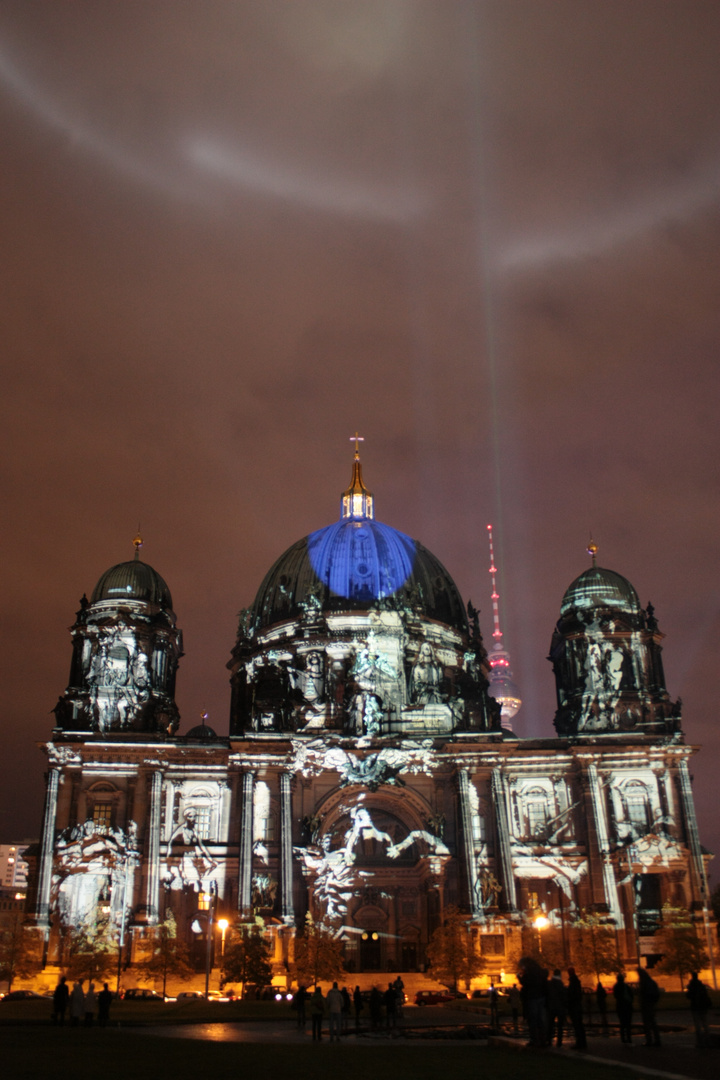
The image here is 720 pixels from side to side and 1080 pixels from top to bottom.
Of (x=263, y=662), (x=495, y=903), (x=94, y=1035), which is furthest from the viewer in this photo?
(x=263, y=662)

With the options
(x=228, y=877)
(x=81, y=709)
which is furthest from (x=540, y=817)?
(x=81, y=709)

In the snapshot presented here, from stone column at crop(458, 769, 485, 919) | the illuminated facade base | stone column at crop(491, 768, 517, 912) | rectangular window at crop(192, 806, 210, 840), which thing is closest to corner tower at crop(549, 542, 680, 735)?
the illuminated facade base

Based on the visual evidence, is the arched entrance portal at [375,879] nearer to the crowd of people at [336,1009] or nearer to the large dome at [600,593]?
the large dome at [600,593]

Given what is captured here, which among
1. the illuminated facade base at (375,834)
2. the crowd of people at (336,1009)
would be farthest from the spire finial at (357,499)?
the crowd of people at (336,1009)

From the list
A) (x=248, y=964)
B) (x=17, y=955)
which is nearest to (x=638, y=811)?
(x=248, y=964)

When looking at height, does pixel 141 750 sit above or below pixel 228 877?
above

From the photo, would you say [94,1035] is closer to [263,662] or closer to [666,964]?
[666,964]

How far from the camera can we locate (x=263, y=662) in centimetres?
7688

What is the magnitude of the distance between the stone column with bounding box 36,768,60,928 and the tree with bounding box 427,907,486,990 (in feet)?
78.5

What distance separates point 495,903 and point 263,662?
25.8m

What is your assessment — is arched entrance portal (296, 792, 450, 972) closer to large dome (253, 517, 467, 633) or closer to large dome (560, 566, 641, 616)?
large dome (253, 517, 467, 633)

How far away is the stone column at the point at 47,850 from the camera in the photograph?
60.5 m

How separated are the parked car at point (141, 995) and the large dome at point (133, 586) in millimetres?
29208

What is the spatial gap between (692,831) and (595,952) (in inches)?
673
